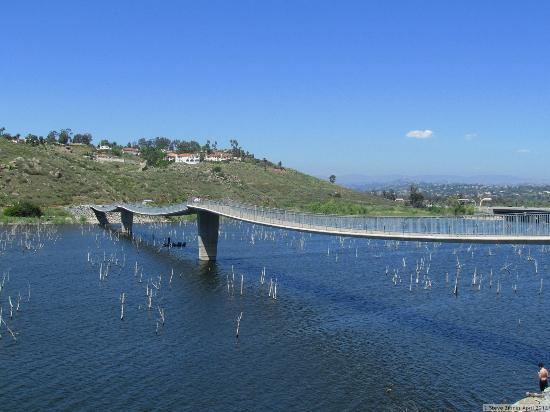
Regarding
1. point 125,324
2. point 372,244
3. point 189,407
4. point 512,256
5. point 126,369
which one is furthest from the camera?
point 372,244

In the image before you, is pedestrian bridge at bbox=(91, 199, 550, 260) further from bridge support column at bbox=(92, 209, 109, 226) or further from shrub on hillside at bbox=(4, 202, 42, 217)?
shrub on hillside at bbox=(4, 202, 42, 217)

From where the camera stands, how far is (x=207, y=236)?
3893 inches

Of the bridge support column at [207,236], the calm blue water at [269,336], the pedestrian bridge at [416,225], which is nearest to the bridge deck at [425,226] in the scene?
the pedestrian bridge at [416,225]

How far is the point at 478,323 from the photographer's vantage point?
57688 mm

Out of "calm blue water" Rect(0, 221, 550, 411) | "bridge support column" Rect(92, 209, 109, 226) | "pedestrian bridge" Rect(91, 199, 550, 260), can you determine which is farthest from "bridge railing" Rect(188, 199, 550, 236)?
"bridge support column" Rect(92, 209, 109, 226)

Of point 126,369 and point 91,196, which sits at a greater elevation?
point 91,196

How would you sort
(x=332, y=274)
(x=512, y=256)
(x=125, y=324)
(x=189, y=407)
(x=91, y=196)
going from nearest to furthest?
(x=189, y=407), (x=125, y=324), (x=332, y=274), (x=512, y=256), (x=91, y=196)

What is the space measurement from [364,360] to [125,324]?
22704mm

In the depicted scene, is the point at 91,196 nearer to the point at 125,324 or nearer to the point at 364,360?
the point at 125,324

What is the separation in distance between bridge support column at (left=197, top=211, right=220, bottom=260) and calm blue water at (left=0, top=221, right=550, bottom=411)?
3756mm

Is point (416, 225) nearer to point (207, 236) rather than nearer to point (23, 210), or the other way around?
point (207, 236)

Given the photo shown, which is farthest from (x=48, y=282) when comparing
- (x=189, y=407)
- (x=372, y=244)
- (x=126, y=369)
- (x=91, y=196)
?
(x=91, y=196)

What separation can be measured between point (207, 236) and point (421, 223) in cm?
5167

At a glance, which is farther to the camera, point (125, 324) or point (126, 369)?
point (125, 324)
